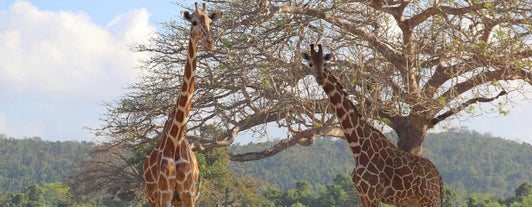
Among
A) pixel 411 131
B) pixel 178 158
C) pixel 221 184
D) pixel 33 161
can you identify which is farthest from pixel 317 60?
pixel 33 161

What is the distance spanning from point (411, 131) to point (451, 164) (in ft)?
224

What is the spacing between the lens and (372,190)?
10719 mm

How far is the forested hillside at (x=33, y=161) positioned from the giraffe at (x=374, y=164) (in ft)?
214

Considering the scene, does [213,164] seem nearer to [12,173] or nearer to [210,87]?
[210,87]

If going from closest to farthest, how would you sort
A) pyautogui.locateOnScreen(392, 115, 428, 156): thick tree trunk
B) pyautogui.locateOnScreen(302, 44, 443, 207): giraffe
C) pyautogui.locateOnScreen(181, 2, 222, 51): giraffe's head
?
pyautogui.locateOnScreen(181, 2, 222, 51): giraffe's head < pyautogui.locateOnScreen(302, 44, 443, 207): giraffe < pyautogui.locateOnScreen(392, 115, 428, 156): thick tree trunk

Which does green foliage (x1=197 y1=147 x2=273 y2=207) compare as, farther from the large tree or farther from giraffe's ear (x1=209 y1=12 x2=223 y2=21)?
giraffe's ear (x1=209 y1=12 x2=223 y2=21)

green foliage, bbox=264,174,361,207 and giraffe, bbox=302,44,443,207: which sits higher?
green foliage, bbox=264,174,361,207

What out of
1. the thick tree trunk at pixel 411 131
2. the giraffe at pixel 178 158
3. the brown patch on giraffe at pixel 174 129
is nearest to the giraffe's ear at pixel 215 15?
the giraffe at pixel 178 158

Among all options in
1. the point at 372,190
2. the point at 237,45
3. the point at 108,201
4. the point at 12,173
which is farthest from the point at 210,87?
the point at 12,173

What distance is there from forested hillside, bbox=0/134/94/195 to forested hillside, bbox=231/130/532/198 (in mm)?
16196

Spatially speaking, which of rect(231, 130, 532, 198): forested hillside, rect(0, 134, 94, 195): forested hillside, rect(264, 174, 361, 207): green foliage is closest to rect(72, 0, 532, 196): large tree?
rect(264, 174, 361, 207): green foliage

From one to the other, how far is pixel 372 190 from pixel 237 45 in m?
4.37

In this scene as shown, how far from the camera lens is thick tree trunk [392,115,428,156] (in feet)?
52.1

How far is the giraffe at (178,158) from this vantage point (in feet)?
31.7
